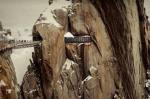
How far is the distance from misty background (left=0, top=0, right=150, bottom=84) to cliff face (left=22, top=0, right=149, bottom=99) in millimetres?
543

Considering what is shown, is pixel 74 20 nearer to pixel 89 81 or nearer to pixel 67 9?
pixel 67 9

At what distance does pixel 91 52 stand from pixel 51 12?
2.73m

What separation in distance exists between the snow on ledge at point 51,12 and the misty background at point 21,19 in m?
0.65

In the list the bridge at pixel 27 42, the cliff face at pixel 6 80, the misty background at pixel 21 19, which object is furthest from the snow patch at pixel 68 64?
the cliff face at pixel 6 80

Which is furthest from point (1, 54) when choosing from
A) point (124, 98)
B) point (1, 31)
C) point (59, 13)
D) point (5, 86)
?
point (124, 98)

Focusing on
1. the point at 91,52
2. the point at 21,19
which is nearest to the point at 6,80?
the point at 21,19

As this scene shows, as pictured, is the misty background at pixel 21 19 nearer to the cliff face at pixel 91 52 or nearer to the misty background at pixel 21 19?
the misty background at pixel 21 19

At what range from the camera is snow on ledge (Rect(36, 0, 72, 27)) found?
1780cm

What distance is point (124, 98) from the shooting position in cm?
1864

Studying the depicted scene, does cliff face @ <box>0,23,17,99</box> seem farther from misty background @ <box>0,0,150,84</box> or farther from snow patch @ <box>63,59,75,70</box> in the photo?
snow patch @ <box>63,59,75,70</box>

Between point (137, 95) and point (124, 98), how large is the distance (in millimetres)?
686

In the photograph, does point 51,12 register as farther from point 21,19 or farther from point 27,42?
point 27,42

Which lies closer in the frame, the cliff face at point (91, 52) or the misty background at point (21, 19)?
the cliff face at point (91, 52)

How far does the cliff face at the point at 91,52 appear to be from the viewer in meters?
17.4
